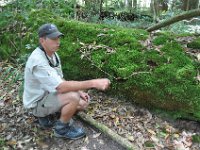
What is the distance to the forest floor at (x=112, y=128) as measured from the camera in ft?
14.2

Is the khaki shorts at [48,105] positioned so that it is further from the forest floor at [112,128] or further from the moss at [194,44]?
the moss at [194,44]

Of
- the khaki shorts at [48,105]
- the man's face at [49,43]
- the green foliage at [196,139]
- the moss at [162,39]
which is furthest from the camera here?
the moss at [162,39]

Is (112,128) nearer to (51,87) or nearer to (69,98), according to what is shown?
(69,98)

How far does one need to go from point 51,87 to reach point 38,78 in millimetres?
236

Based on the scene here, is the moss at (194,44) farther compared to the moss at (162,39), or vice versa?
the moss at (162,39)

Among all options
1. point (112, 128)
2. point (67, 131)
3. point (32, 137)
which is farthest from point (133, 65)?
point (32, 137)

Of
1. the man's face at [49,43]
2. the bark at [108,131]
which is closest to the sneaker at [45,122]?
the bark at [108,131]

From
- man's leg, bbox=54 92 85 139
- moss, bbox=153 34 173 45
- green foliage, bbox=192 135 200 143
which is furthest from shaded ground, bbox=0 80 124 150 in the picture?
moss, bbox=153 34 173 45

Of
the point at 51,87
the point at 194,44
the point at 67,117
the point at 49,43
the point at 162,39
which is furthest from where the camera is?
the point at 162,39

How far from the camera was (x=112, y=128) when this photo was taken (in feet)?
15.0

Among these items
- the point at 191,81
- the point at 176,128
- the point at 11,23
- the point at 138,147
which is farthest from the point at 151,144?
the point at 11,23

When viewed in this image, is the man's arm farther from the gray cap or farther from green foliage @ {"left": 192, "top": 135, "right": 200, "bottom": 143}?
green foliage @ {"left": 192, "top": 135, "right": 200, "bottom": 143}

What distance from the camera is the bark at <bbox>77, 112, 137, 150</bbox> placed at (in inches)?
162

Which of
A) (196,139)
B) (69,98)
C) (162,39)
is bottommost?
(196,139)
